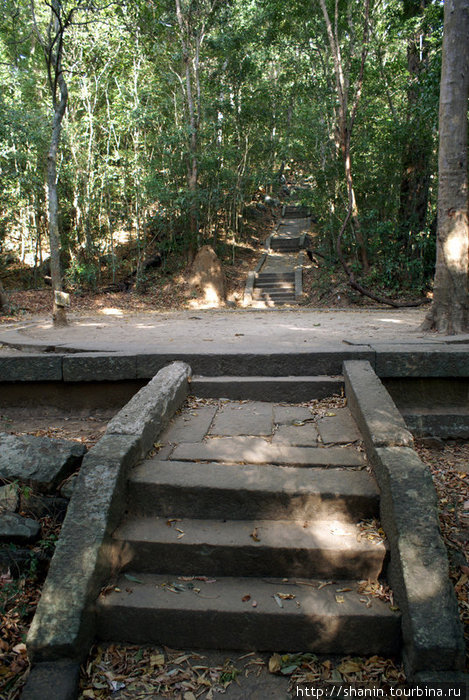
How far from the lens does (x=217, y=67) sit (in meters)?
15.0

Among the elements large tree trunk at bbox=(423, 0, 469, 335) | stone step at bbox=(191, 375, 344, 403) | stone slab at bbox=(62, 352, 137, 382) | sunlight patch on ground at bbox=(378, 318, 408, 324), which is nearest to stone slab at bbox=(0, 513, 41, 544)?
stone slab at bbox=(62, 352, 137, 382)

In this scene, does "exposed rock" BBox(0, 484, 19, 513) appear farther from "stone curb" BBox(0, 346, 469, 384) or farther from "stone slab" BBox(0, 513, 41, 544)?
"stone curb" BBox(0, 346, 469, 384)

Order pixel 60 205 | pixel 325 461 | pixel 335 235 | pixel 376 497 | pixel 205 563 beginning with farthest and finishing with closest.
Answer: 1. pixel 60 205
2. pixel 335 235
3. pixel 325 461
4. pixel 376 497
5. pixel 205 563

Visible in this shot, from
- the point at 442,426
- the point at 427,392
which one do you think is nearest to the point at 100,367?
the point at 427,392

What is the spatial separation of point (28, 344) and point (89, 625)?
11.6 ft

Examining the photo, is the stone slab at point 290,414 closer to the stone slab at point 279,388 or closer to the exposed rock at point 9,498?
A: the stone slab at point 279,388

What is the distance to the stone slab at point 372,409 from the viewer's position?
2.89m

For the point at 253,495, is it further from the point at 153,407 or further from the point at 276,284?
the point at 276,284

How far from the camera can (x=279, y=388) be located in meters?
4.14

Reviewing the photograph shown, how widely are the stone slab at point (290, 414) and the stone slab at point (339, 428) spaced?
15cm

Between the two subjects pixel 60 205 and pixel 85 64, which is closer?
pixel 85 64

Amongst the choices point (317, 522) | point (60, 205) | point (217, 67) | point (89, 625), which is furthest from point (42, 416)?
point (217, 67)

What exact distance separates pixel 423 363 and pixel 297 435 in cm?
150

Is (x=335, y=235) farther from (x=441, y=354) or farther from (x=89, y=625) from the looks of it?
(x=89, y=625)
